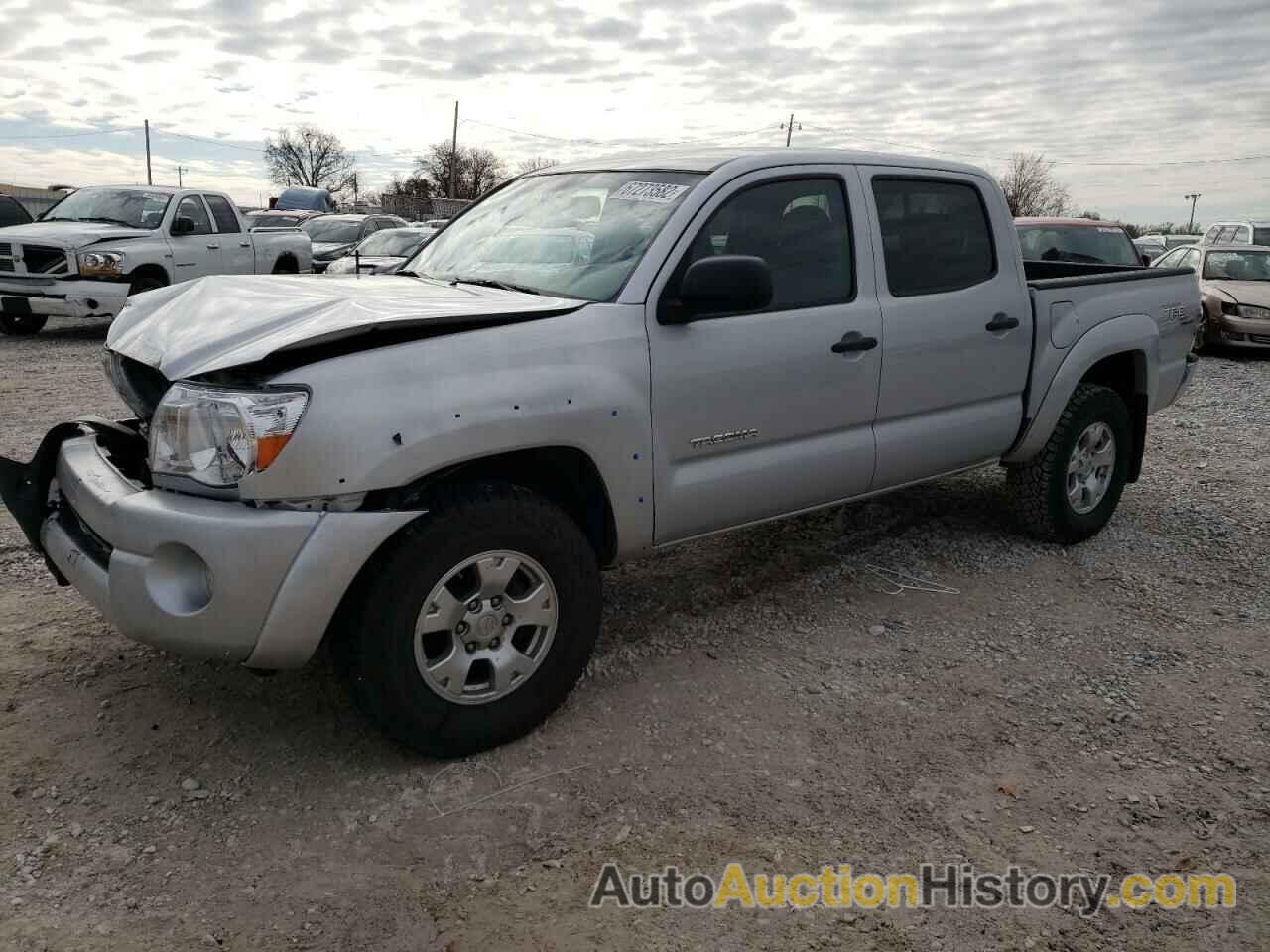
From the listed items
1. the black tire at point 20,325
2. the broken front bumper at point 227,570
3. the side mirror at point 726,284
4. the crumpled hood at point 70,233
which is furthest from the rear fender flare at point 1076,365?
the black tire at point 20,325

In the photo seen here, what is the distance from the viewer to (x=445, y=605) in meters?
2.88

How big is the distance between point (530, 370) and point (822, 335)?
1.26 metres

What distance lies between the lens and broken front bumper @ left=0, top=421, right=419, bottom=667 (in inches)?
103

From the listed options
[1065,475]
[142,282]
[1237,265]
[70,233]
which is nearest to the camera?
[1065,475]

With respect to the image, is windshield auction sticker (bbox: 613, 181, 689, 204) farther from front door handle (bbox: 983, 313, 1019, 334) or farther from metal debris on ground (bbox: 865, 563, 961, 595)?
metal debris on ground (bbox: 865, 563, 961, 595)

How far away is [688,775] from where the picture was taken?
9.96 feet

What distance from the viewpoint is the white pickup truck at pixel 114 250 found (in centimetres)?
1105

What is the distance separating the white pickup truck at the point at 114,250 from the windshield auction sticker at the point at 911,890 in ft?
33.9

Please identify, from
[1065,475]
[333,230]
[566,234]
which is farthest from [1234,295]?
[333,230]

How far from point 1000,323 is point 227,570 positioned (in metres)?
3.33

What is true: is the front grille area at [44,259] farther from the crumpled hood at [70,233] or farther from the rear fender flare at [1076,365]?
the rear fender flare at [1076,365]

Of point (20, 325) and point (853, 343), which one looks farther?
point (20, 325)

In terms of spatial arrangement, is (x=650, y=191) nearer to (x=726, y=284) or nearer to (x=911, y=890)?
(x=726, y=284)

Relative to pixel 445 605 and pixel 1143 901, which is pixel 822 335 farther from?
pixel 1143 901
